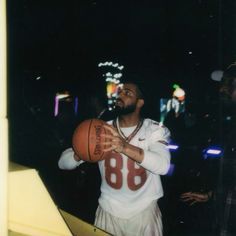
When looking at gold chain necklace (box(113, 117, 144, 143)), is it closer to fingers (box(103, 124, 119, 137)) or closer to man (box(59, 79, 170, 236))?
man (box(59, 79, 170, 236))

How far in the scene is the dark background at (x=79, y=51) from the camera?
992 cm

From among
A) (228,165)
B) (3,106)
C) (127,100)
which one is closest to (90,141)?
(127,100)

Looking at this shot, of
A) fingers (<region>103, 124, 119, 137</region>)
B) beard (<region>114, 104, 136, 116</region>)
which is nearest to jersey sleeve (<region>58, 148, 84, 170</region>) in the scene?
fingers (<region>103, 124, 119, 137</region>)

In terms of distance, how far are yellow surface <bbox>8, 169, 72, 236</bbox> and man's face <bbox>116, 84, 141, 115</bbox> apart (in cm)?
246

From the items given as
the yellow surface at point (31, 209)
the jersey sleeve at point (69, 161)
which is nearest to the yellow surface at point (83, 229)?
the yellow surface at point (31, 209)

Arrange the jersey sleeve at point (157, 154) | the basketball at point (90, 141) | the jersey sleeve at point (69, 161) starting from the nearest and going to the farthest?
the jersey sleeve at point (157, 154)
the basketball at point (90, 141)
the jersey sleeve at point (69, 161)

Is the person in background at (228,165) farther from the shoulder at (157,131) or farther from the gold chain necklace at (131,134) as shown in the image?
the gold chain necklace at (131,134)

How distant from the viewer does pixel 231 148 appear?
3.77 m

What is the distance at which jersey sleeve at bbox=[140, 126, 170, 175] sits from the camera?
11.6 feet

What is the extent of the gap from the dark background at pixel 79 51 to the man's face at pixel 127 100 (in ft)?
10.8

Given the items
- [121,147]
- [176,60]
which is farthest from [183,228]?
[176,60]

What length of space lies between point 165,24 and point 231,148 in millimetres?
19935

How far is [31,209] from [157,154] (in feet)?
7.37

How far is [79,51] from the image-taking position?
2327 cm
